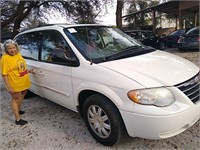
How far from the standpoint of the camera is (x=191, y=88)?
2902 mm

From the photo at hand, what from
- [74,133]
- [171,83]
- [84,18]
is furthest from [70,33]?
[84,18]

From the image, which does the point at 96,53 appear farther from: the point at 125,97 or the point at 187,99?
the point at 187,99

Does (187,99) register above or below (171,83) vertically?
below

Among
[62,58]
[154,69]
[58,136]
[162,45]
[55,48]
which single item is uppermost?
[55,48]

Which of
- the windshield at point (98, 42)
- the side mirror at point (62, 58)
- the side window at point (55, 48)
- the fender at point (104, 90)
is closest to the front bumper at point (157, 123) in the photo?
the fender at point (104, 90)

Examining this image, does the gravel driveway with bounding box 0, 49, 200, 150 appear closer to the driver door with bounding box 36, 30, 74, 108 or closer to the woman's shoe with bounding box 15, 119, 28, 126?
the woman's shoe with bounding box 15, 119, 28, 126

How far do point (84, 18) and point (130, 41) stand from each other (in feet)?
50.8

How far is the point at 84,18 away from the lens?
62.2ft

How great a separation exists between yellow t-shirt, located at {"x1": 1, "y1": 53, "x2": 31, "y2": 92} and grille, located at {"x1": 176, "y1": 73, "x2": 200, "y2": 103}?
2.66m

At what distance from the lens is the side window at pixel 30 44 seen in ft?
14.7

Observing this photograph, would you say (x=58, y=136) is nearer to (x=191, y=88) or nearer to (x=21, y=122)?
(x=21, y=122)

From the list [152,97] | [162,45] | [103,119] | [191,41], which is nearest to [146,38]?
[162,45]

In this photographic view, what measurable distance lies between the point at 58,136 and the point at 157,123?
1.63 meters

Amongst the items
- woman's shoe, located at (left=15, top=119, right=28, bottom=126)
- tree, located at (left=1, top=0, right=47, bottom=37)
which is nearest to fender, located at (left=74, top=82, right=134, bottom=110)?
woman's shoe, located at (left=15, top=119, right=28, bottom=126)
